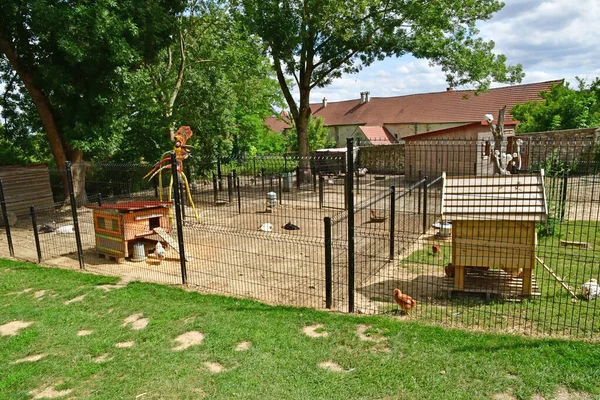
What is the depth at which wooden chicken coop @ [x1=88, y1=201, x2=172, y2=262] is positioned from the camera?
27.2ft

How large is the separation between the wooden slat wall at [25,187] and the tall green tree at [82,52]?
34.5 inches

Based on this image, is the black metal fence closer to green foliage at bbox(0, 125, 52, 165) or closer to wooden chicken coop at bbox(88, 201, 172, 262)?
wooden chicken coop at bbox(88, 201, 172, 262)

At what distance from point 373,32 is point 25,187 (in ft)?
49.9

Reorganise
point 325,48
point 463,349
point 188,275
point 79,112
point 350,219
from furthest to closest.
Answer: point 325,48 < point 79,112 < point 188,275 < point 350,219 < point 463,349

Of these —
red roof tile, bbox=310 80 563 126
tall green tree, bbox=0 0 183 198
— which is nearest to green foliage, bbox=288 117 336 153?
red roof tile, bbox=310 80 563 126

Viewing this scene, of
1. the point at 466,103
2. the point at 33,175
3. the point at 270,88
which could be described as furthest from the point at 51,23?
the point at 466,103

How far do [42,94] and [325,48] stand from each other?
12.7 metres

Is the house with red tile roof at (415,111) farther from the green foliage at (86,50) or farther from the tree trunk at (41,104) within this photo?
the tree trunk at (41,104)

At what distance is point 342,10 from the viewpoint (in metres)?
15.8

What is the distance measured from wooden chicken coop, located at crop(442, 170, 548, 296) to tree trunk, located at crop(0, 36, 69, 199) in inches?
507

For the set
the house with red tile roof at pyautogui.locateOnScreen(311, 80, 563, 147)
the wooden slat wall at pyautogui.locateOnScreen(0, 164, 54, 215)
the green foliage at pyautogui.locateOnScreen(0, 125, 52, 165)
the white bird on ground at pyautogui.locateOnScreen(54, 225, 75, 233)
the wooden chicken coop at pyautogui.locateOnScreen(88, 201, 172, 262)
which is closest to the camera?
the wooden chicken coop at pyautogui.locateOnScreen(88, 201, 172, 262)

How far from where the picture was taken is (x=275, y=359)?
4078 mm

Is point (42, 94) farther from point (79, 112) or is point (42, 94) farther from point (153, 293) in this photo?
point (153, 293)

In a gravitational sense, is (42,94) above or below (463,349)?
above
